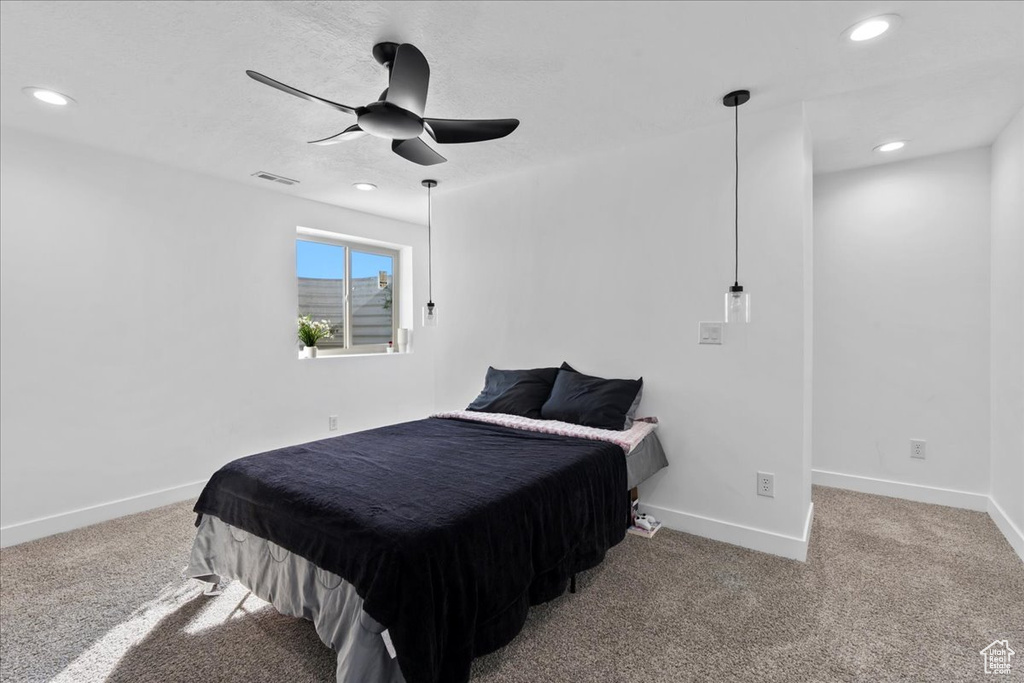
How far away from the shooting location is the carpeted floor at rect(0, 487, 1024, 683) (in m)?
1.70

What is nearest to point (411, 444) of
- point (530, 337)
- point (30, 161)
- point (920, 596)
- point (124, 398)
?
point (530, 337)

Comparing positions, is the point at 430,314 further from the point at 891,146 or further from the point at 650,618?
the point at 891,146

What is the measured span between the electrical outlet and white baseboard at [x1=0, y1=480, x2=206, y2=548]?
516 centimetres

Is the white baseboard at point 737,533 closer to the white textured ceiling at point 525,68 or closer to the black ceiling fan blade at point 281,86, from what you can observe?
the white textured ceiling at point 525,68

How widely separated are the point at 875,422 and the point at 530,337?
2.57 meters

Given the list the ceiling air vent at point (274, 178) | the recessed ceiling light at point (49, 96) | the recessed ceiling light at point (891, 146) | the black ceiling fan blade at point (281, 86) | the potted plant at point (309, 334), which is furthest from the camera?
the potted plant at point (309, 334)

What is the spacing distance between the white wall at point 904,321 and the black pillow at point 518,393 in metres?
2.17

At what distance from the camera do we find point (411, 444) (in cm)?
243

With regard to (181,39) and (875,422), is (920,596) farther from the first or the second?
(181,39)

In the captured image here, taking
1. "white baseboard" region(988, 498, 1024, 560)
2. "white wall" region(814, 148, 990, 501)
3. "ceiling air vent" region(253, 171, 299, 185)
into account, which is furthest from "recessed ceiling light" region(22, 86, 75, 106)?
"white baseboard" region(988, 498, 1024, 560)

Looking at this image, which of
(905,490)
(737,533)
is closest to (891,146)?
(905,490)

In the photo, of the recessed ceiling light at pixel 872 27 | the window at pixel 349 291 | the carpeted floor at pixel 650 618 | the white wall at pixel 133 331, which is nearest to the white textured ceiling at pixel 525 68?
the recessed ceiling light at pixel 872 27

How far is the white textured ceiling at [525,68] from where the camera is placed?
178 cm

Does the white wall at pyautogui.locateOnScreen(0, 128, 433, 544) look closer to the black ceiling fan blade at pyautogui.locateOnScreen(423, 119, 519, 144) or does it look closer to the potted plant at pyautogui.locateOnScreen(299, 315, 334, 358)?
the potted plant at pyautogui.locateOnScreen(299, 315, 334, 358)
